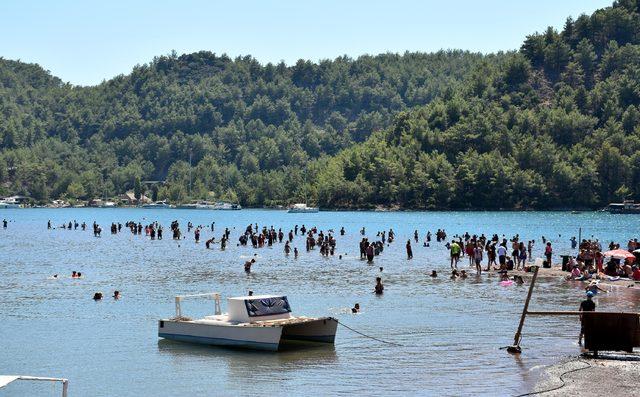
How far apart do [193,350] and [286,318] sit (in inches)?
150

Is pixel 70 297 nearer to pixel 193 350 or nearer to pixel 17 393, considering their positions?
pixel 193 350

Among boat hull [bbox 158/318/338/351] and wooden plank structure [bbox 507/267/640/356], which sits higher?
wooden plank structure [bbox 507/267/640/356]

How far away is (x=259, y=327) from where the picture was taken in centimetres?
3894

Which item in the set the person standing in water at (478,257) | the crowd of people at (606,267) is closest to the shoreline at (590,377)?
the crowd of people at (606,267)

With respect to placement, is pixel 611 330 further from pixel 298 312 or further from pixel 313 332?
pixel 298 312

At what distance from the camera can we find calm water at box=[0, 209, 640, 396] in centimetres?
3475

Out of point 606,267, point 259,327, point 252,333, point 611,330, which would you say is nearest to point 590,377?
point 611,330

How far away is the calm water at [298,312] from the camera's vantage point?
34.8 metres

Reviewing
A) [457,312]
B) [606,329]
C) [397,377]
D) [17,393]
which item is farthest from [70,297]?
[606,329]

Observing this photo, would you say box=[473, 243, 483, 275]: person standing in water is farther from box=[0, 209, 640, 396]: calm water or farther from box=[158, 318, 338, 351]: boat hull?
box=[158, 318, 338, 351]: boat hull

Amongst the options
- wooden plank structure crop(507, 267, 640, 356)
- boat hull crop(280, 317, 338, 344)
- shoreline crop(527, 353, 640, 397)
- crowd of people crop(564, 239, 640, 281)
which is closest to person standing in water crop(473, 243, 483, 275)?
crowd of people crop(564, 239, 640, 281)

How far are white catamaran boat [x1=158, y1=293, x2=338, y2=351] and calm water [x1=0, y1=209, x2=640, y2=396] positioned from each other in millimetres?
501

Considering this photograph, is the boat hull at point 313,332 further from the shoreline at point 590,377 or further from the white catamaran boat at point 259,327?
the shoreline at point 590,377

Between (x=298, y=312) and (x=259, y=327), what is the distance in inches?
452
